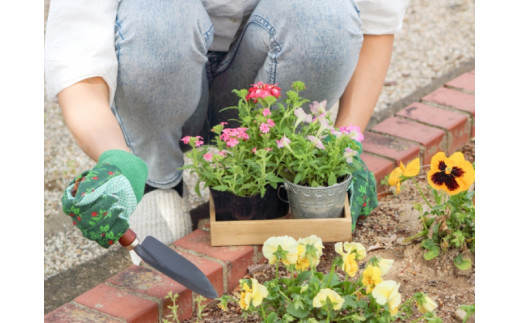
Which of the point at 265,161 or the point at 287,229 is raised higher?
the point at 265,161

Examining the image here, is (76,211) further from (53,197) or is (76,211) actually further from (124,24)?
(53,197)

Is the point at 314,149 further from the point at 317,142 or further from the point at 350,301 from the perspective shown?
the point at 350,301

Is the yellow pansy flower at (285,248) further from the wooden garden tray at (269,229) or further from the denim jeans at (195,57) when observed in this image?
the denim jeans at (195,57)

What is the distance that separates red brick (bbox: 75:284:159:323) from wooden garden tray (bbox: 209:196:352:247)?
0.96ft

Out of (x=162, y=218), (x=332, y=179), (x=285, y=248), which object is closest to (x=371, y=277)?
(x=285, y=248)

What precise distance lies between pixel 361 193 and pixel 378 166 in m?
0.31

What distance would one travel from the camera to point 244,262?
5.73 feet

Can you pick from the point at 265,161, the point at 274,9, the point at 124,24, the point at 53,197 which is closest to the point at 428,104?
the point at 274,9

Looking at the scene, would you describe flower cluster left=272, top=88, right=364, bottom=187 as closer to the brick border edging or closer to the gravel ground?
the brick border edging

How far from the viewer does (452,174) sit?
5.26 ft

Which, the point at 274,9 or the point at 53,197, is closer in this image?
the point at 274,9

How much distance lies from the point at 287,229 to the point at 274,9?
597mm

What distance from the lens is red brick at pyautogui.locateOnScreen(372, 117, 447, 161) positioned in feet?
7.41

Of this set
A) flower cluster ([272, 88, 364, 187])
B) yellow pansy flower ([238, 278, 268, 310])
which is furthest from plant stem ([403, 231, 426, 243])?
yellow pansy flower ([238, 278, 268, 310])
